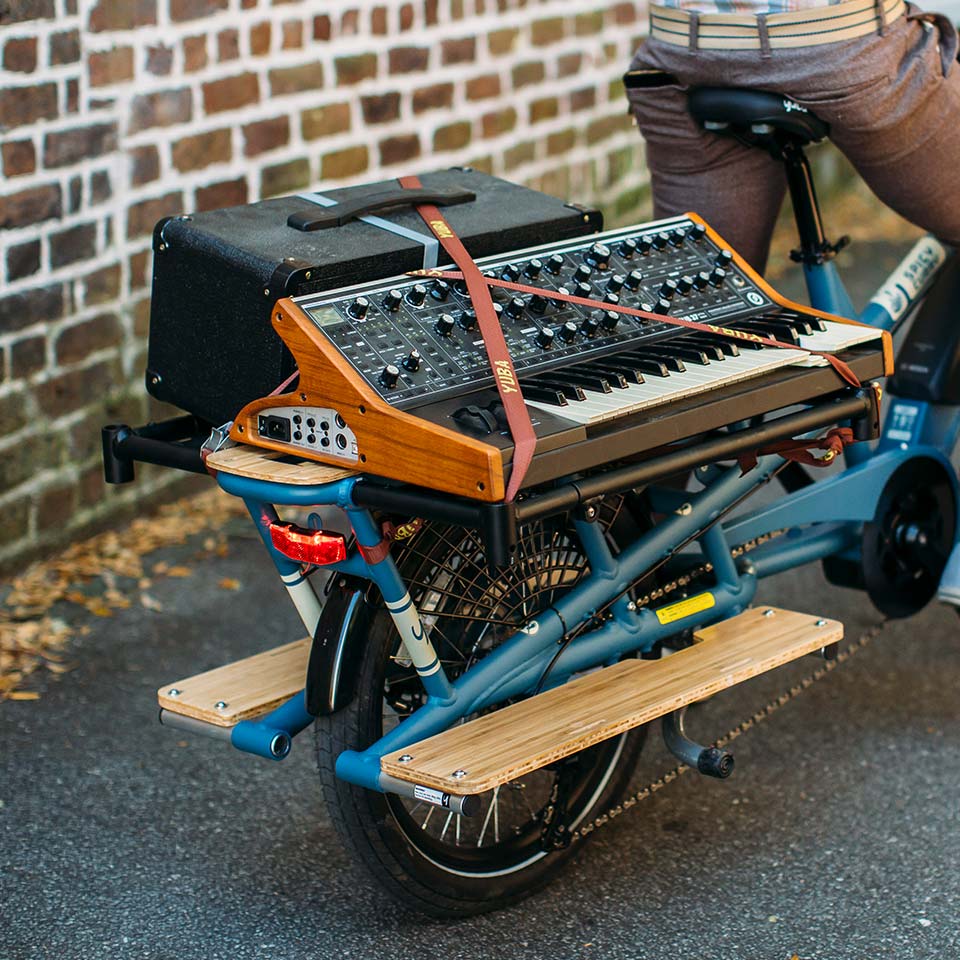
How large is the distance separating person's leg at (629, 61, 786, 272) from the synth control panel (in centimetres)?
35

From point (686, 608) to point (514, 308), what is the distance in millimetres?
725

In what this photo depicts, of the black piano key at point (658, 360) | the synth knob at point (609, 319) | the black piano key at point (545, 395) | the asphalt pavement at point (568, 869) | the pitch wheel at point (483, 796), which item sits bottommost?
the asphalt pavement at point (568, 869)

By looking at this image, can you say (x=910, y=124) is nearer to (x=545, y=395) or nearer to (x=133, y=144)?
(x=545, y=395)

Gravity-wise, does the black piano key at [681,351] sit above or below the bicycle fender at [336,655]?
above

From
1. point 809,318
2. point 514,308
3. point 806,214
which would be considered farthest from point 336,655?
point 806,214

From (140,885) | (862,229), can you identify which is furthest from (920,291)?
→ (862,229)

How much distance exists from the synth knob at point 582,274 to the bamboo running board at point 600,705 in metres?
0.72

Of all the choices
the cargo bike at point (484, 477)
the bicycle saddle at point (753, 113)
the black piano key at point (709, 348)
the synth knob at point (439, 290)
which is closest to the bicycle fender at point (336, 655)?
the cargo bike at point (484, 477)

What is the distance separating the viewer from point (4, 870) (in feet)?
10.6

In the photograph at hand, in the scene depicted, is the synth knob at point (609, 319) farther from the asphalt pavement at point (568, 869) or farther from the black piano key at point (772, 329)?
the asphalt pavement at point (568, 869)

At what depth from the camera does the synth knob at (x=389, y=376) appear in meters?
2.57

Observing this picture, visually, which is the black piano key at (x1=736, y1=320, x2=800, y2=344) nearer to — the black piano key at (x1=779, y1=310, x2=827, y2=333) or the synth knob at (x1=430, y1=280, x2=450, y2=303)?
the black piano key at (x1=779, y1=310, x2=827, y2=333)

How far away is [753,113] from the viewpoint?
337cm

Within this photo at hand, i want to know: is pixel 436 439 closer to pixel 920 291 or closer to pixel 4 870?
pixel 4 870
